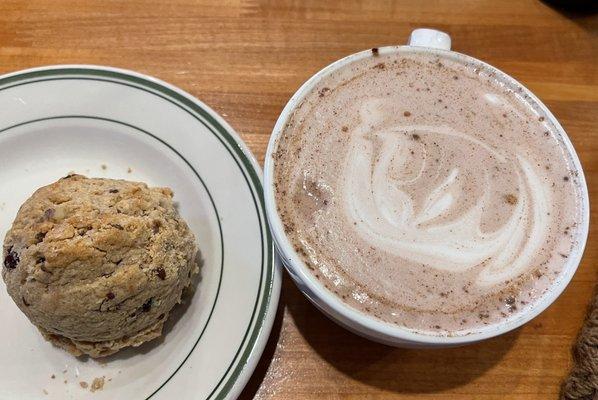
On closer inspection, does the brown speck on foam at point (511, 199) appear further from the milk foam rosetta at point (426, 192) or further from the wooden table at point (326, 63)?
the wooden table at point (326, 63)

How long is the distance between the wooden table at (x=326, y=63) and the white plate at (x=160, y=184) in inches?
4.4

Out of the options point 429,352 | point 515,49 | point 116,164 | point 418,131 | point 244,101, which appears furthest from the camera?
point 515,49

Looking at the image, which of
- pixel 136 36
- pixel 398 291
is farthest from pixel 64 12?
pixel 398 291

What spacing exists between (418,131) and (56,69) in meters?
0.71

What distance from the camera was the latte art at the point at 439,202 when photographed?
721mm

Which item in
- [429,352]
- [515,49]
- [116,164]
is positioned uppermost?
[515,49]

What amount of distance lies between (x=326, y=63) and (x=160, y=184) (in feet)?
1.59

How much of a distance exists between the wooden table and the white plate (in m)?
0.11

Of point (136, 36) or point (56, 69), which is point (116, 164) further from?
point (136, 36)

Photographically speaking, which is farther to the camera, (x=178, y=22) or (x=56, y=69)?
(x=178, y=22)

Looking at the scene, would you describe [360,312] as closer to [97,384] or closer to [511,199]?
[511,199]

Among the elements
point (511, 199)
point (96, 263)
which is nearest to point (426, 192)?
point (511, 199)

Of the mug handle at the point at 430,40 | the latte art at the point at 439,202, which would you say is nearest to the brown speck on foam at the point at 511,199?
the latte art at the point at 439,202

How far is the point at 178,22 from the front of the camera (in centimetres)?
119
